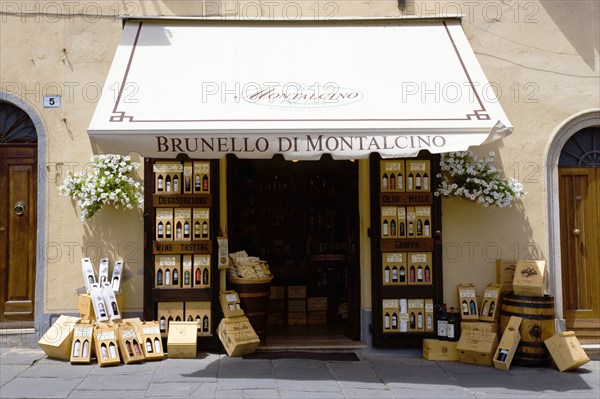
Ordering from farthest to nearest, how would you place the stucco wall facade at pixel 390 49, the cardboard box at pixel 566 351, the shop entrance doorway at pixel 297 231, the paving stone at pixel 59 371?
1. the shop entrance doorway at pixel 297 231
2. the stucco wall facade at pixel 390 49
3. the cardboard box at pixel 566 351
4. the paving stone at pixel 59 371

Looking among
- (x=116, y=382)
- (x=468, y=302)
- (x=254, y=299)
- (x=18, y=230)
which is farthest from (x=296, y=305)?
(x=18, y=230)

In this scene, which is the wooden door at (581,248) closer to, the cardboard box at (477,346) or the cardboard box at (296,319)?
the cardboard box at (477,346)

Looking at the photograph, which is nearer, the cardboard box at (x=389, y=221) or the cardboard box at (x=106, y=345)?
the cardboard box at (x=106, y=345)

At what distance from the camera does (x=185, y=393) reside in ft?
21.3

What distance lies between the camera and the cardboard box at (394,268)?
8297 millimetres

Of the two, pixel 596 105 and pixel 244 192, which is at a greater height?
pixel 596 105

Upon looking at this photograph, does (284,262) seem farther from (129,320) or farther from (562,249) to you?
Answer: (562,249)

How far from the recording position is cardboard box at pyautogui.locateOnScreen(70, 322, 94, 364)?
24.4ft

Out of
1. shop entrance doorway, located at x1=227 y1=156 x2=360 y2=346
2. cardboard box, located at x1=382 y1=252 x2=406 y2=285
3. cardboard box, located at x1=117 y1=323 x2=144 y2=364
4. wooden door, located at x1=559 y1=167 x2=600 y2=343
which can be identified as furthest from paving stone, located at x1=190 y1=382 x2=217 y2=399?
wooden door, located at x1=559 y1=167 x2=600 y2=343

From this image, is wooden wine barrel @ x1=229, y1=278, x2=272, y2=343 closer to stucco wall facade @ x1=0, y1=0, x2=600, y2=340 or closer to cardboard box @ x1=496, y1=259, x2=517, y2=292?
stucco wall facade @ x1=0, y1=0, x2=600, y2=340

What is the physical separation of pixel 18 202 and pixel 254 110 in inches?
138

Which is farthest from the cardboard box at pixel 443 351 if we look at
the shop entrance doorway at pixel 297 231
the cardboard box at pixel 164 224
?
the cardboard box at pixel 164 224

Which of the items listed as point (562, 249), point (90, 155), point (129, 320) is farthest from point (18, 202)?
point (562, 249)

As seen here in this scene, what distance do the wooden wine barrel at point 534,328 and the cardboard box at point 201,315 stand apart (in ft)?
12.5
